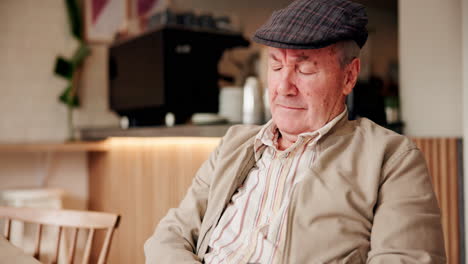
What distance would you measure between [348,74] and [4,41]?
11.4 ft

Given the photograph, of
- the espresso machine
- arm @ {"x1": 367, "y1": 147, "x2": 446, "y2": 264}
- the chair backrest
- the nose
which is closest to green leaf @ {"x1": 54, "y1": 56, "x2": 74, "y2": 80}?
the espresso machine

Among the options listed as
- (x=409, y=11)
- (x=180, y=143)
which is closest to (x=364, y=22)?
(x=409, y=11)

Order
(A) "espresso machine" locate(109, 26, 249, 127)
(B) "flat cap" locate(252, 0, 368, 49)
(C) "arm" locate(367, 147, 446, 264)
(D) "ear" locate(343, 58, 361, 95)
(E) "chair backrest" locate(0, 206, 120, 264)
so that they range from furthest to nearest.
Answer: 1. (A) "espresso machine" locate(109, 26, 249, 127)
2. (E) "chair backrest" locate(0, 206, 120, 264)
3. (D) "ear" locate(343, 58, 361, 95)
4. (B) "flat cap" locate(252, 0, 368, 49)
5. (C) "arm" locate(367, 147, 446, 264)

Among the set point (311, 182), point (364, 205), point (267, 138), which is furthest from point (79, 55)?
point (364, 205)

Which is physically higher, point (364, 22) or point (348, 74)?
point (364, 22)

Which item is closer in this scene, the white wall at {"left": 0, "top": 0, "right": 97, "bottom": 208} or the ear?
the ear

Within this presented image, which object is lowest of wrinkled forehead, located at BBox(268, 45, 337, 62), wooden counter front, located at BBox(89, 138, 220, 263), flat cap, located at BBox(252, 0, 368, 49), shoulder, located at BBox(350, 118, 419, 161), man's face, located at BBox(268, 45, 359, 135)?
wooden counter front, located at BBox(89, 138, 220, 263)

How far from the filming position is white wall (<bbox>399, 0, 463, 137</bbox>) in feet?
6.04

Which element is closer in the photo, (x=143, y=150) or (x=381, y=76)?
(x=143, y=150)

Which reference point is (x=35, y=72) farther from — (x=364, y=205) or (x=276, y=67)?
(x=364, y=205)

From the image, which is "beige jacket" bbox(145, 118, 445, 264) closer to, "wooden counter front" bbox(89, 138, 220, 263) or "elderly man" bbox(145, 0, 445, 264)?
"elderly man" bbox(145, 0, 445, 264)

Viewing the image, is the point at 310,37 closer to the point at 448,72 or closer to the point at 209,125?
the point at 448,72

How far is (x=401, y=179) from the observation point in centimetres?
104

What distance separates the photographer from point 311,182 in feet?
3.67
